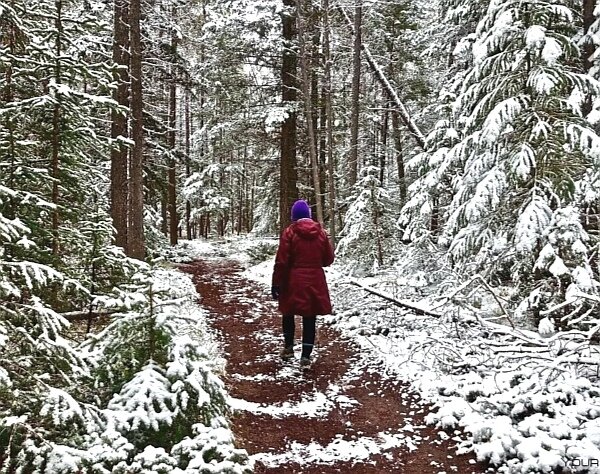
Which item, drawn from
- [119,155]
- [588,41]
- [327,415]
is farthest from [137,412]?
[119,155]

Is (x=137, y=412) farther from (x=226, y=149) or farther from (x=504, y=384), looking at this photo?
(x=226, y=149)

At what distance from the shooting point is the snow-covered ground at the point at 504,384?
4.40 m

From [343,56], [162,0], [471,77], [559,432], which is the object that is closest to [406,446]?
[559,432]

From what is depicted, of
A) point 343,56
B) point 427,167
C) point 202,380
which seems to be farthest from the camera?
point 343,56

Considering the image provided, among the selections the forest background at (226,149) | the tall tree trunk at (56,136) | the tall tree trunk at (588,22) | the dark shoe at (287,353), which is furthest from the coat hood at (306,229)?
the tall tree trunk at (588,22)

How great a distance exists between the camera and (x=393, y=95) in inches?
646

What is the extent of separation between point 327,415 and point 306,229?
2.71 metres

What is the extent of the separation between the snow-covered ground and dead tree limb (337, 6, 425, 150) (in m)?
8.26

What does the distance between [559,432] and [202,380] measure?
10.2 ft

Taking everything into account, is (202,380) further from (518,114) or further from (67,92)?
(518,114)

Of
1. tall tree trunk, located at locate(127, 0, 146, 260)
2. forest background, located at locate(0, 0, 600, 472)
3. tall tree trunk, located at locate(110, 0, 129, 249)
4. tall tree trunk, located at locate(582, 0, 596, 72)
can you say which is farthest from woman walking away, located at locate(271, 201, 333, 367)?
tall tree trunk, located at locate(127, 0, 146, 260)

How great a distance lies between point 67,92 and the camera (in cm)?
558

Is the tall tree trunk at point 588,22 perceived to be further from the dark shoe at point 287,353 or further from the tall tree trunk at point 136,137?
the tall tree trunk at point 136,137

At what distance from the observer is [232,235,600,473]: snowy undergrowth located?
4410 mm
